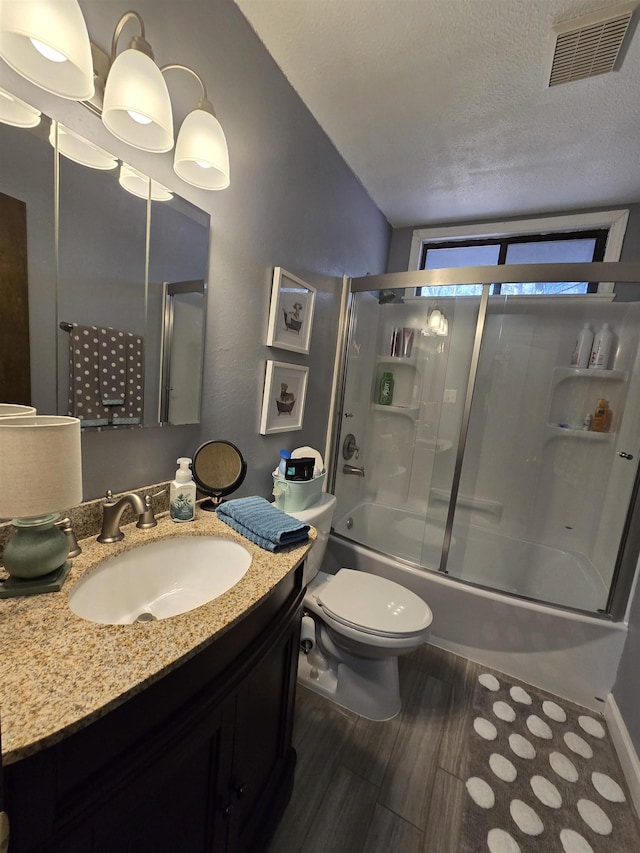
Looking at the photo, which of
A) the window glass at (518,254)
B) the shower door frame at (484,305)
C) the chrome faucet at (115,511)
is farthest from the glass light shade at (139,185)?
the window glass at (518,254)

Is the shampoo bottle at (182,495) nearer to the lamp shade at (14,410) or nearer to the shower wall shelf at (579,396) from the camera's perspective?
the lamp shade at (14,410)

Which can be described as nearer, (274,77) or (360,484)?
(274,77)

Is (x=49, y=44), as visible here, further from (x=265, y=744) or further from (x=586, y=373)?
(x=586, y=373)

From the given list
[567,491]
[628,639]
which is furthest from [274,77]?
[628,639]

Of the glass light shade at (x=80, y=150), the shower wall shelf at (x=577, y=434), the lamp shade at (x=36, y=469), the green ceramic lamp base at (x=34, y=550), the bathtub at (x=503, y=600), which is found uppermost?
the glass light shade at (x=80, y=150)

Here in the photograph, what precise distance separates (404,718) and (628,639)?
1046mm

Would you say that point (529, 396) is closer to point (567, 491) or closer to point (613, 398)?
point (613, 398)

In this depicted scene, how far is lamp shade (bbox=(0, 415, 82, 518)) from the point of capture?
58cm

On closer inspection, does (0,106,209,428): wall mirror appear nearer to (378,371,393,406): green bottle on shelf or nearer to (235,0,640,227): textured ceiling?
(235,0,640,227): textured ceiling

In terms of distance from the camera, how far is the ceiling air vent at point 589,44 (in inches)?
43.2

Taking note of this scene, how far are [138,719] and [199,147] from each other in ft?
4.16

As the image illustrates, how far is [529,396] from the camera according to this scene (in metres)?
2.22

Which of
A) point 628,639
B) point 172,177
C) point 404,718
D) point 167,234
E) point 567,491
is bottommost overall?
point 404,718

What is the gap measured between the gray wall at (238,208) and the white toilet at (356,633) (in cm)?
51
